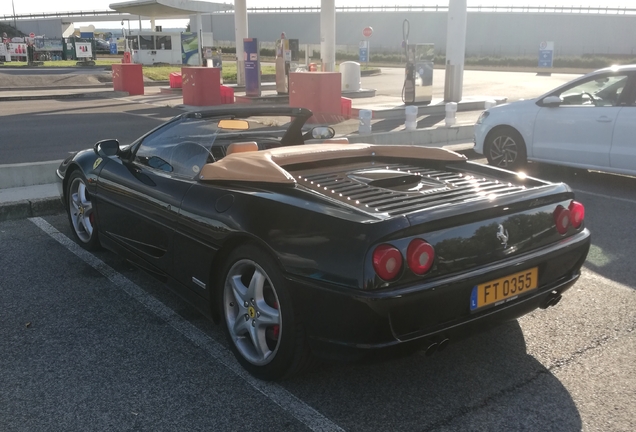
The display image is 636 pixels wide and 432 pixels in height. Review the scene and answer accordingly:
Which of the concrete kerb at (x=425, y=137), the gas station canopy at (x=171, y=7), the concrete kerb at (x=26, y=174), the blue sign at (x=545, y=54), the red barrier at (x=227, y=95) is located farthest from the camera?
the blue sign at (x=545, y=54)

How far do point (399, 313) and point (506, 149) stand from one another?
6812mm

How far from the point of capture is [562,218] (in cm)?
358

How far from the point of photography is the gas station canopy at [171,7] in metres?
31.4

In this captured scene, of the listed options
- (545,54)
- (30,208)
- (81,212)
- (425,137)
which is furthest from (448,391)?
(545,54)

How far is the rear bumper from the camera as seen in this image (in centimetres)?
286

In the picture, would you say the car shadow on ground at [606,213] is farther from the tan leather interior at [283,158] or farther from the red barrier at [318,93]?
the red barrier at [318,93]

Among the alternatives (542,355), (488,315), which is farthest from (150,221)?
(542,355)

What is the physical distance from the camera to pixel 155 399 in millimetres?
3205

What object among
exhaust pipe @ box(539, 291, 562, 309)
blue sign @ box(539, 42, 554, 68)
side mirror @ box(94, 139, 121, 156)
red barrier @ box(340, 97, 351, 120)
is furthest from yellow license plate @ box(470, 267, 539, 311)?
blue sign @ box(539, 42, 554, 68)

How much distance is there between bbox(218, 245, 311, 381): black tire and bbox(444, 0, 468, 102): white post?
50.7 ft

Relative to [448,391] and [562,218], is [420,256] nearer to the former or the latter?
[448,391]

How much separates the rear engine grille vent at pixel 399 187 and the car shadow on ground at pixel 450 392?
2.47 feet

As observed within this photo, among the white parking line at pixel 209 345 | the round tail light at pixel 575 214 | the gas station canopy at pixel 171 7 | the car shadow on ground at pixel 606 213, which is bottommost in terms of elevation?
the car shadow on ground at pixel 606 213

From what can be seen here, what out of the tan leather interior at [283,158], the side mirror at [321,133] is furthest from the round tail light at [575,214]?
the side mirror at [321,133]
